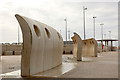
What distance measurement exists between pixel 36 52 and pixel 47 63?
73.3 inches

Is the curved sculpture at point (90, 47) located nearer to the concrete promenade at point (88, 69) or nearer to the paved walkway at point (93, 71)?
the concrete promenade at point (88, 69)

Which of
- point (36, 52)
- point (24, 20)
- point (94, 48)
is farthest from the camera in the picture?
point (94, 48)

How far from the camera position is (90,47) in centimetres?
2775

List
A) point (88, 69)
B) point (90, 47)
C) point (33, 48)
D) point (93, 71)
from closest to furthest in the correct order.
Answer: point (33, 48) → point (93, 71) → point (88, 69) → point (90, 47)

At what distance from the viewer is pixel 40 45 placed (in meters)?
10.4

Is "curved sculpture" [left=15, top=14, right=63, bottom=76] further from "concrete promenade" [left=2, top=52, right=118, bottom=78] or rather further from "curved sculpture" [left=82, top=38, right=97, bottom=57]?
"curved sculpture" [left=82, top=38, right=97, bottom=57]

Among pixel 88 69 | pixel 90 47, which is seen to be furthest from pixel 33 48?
pixel 90 47

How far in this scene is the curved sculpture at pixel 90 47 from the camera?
26.8 metres

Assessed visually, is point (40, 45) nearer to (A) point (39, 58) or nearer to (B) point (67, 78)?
(A) point (39, 58)

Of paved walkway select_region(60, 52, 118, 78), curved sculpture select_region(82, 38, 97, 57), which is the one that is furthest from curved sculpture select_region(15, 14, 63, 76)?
curved sculpture select_region(82, 38, 97, 57)

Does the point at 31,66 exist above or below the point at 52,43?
below

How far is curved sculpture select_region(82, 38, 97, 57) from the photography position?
26.8 meters

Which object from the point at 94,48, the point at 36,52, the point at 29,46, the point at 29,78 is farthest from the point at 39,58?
the point at 94,48

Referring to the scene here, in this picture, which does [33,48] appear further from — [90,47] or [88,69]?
[90,47]
